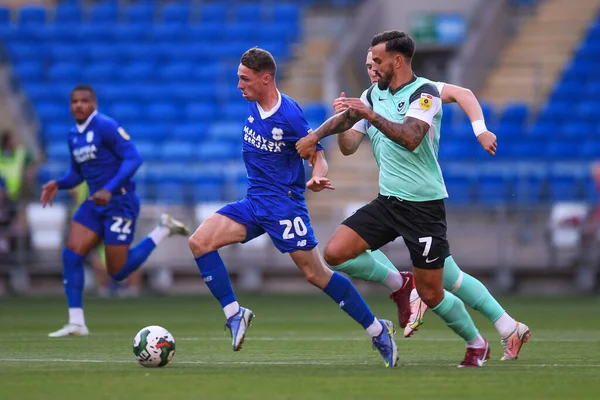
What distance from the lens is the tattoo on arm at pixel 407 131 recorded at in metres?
8.20

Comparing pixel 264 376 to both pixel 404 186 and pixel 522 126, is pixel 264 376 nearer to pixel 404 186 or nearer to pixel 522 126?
pixel 404 186

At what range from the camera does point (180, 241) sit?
63.8 feet

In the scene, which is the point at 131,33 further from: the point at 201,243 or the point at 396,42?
the point at 396,42

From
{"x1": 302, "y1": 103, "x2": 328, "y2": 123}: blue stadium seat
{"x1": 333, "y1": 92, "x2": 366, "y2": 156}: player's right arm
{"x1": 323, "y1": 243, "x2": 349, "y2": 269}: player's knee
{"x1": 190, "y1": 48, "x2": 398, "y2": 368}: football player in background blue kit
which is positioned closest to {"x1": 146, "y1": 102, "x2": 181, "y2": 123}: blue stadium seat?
{"x1": 302, "y1": 103, "x2": 328, "y2": 123}: blue stadium seat

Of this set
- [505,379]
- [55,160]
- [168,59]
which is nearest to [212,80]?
[168,59]

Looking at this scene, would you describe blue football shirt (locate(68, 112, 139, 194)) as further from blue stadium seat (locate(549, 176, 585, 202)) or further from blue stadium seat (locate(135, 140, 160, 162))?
blue stadium seat (locate(135, 140, 160, 162))

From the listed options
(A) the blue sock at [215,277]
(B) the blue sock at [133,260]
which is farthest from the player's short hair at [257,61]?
(B) the blue sock at [133,260]

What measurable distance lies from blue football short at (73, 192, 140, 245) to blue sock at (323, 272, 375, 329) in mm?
3723

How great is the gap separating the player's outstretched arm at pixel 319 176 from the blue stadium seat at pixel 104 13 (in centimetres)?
1831

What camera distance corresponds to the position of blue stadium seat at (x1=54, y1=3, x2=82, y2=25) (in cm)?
2634

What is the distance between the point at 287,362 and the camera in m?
8.96

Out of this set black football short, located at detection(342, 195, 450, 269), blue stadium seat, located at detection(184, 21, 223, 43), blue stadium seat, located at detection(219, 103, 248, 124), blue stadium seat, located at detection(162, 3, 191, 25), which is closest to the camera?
black football short, located at detection(342, 195, 450, 269)

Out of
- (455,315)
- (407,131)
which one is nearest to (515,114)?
(455,315)

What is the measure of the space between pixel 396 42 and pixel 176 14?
18.0m
